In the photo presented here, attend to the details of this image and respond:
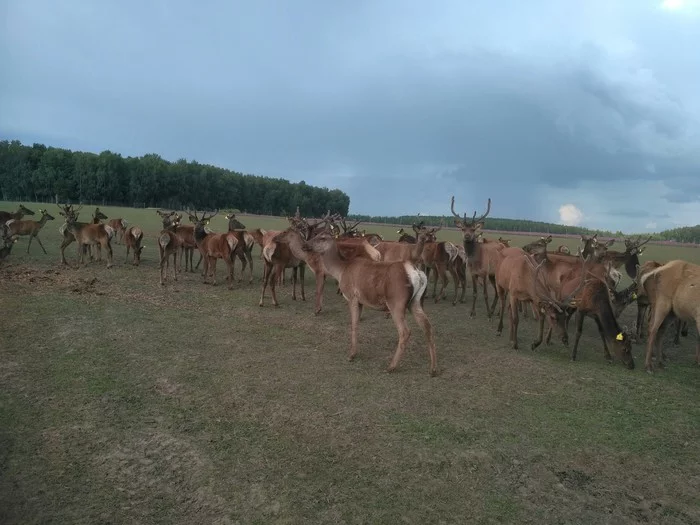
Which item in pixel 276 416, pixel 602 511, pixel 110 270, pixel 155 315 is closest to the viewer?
pixel 602 511

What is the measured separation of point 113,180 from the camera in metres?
79.7

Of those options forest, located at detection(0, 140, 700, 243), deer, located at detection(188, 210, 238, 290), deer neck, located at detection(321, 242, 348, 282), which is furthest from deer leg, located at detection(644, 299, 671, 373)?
forest, located at detection(0, 140, 700, 243)

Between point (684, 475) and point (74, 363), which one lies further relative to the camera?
point (74, 363)

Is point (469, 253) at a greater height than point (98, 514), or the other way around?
point (469, 253)

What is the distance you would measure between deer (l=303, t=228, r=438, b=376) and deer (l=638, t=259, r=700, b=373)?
13.7 ft

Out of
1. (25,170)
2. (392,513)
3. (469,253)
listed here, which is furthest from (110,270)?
(25,170)

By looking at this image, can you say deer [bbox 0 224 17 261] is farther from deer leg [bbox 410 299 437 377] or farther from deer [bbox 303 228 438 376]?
deer leg [bbox 410 299 437 377]

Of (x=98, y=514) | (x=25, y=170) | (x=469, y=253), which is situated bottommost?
(x=98, y=514)

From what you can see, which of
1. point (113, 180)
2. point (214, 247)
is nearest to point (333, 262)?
point (214, 247)

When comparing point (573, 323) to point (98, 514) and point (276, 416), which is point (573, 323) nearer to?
point (276, 416)

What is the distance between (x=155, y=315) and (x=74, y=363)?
2.91 m

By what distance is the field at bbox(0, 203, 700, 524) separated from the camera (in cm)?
431

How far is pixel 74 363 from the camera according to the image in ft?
23.3

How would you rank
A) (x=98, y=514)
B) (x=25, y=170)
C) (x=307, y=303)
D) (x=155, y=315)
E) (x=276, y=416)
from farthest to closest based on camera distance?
(x=25, y=170)
(x=307, y=303)
(x=155, y=315)
(x=276, y=416)
(x=98, y=514)
